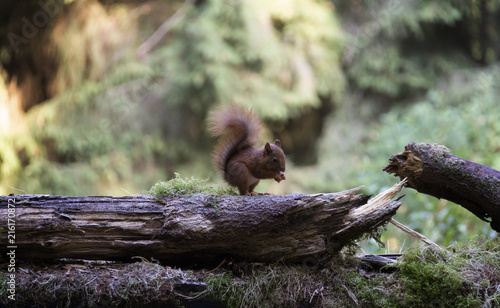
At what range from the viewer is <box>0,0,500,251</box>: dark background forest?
16.3 ft

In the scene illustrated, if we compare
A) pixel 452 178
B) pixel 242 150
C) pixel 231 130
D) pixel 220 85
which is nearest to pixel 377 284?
pixel 452 178

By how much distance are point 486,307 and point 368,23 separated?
498cm

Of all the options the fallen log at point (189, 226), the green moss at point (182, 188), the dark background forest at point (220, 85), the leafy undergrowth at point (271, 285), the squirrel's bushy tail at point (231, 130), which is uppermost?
the dark background forest at point (220, 85)

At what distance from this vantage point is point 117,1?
582 centimetres

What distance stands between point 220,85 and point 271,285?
134 inches

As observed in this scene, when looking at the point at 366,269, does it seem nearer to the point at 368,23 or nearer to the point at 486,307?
the point at 486,307

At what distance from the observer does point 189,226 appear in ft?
6.18

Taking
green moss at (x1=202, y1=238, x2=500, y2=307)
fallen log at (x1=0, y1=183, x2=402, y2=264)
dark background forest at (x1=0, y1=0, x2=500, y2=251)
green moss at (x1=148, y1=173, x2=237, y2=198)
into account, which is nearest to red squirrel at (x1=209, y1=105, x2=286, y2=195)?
green moss at (x1=148, y1=173, x2=237, y2=198)

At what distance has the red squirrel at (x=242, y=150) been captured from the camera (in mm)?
2309

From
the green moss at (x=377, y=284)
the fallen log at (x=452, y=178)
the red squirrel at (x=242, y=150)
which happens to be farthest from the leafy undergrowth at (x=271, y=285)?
the red squirrel at (x=242, y=150)

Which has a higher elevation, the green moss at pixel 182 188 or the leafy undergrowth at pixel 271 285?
the green moss at pixel 182 188

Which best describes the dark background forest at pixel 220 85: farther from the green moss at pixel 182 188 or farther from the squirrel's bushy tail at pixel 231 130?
the green moss at pixel 182 188

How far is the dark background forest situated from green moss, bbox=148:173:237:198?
8.68 feet

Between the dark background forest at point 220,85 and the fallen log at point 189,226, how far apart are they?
2593 millimetres
